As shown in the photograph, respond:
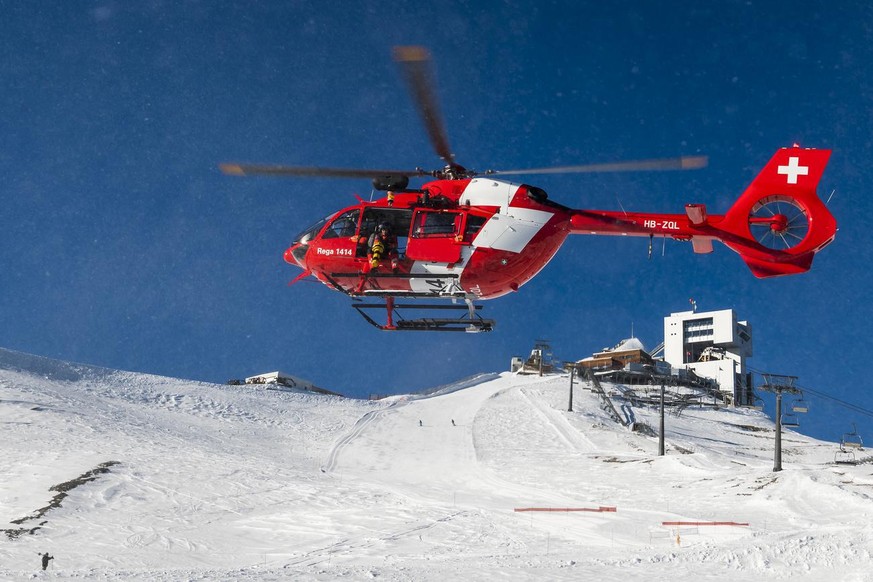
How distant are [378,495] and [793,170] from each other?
15.1m

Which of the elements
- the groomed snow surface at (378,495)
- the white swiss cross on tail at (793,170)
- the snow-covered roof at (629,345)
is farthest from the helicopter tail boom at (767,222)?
the snow-covered roof at (629,345)

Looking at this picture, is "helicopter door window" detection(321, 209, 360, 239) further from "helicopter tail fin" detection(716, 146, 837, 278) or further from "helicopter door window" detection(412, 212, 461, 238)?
"helicopter tail fin" detection(716, 146, 837, 278)

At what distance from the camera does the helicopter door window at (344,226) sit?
71.6 feet

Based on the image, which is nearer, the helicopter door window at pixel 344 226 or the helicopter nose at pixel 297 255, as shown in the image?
the helicopter door window at pixel 344 226

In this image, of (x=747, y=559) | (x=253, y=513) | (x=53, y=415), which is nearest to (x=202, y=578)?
(x=747, y=559)

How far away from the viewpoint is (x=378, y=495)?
84.8 feet

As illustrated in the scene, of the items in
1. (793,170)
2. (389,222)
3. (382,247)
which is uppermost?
(793,170)

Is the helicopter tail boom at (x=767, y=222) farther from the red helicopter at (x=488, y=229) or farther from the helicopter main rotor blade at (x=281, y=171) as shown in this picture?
the helicopter main rotor blade at (x=281, y=171)

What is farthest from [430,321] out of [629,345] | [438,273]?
[629,345]

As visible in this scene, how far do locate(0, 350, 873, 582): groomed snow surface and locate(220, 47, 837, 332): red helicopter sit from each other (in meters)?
6.04

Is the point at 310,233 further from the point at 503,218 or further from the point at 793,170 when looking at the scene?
the point at 793,170

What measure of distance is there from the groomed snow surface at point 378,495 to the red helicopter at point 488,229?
6.04m

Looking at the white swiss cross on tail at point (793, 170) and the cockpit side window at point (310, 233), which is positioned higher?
the white swiss cross on tail at point (793, 170)

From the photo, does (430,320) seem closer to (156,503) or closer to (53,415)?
(156,503)
